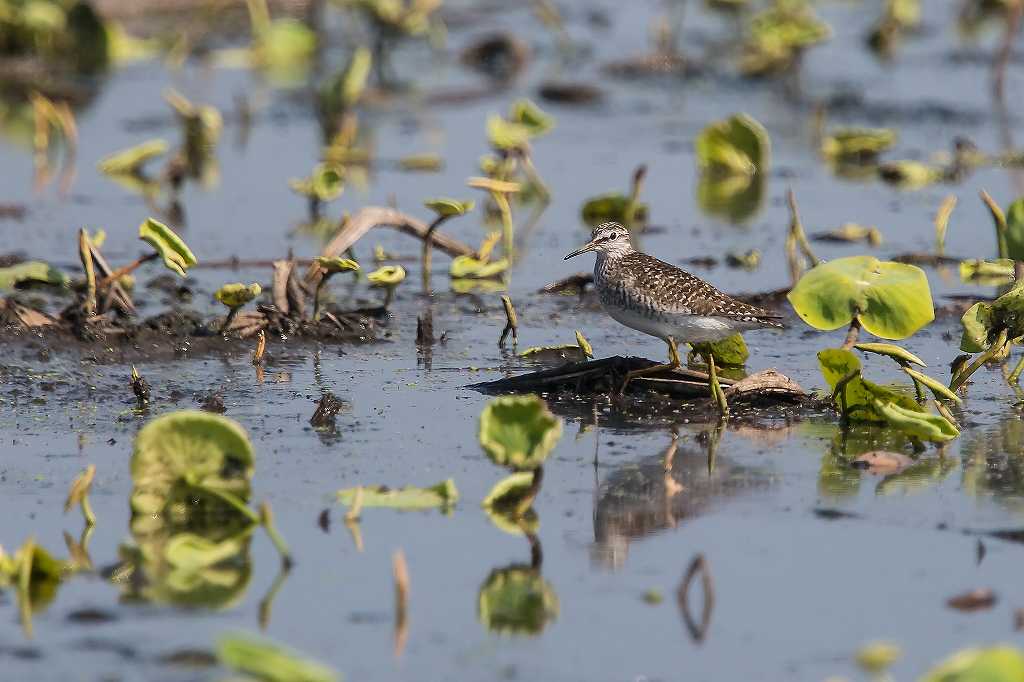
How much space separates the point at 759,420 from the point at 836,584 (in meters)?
2.11

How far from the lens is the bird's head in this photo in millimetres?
9656

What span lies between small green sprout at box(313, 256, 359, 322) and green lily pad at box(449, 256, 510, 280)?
1.48 metres

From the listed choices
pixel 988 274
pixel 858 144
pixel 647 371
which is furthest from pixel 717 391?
pixel 858 144

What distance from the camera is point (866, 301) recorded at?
8.55 metres

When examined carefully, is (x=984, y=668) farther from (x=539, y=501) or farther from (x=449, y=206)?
(x=449, y=206)

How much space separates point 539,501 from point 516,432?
428mm

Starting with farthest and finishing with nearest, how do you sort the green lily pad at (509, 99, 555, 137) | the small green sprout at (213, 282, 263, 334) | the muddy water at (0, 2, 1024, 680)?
the green lily pad at (509, 99, 555, 137), the small green sprout at (213, 282, 263, 334), the muddy water at (0, 2, 1024, 680)

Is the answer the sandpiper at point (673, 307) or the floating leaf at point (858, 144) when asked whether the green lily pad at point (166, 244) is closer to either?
the sandpiper at point (673, 307)

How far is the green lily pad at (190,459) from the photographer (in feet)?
22.0

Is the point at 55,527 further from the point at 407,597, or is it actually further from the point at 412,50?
the point at 412,50

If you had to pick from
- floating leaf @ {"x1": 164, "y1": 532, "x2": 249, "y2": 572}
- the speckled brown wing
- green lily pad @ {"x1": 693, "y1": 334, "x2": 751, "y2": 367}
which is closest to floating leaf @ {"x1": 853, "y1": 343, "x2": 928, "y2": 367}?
the speckled brown wing

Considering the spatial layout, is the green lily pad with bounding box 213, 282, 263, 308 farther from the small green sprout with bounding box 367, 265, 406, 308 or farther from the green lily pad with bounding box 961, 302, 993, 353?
the green lily pad with bounding box 961, 302, 993, 353

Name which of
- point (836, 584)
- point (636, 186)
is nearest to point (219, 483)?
point (836, 584)

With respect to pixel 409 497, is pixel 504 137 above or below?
above
